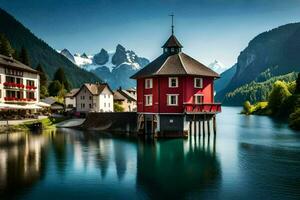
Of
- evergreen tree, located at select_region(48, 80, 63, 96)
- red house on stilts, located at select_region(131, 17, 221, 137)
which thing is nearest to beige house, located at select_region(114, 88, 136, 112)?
evergreen tree, located at select_region(48, 80, 63, 96)

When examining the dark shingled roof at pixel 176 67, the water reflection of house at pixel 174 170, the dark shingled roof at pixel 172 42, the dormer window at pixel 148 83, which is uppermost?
the dark shingled roof at pixel 172 42

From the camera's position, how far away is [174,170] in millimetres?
32688

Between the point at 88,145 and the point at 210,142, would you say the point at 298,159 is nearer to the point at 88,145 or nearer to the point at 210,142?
the point at 210,142

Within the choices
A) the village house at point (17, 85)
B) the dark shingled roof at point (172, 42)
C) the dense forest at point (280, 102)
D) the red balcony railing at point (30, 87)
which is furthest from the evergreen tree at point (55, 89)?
the dark shingled roof at point (172, 42)

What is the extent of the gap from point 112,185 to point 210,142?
29124mm

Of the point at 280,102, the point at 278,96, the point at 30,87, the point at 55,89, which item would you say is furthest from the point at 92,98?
the point at 280,102

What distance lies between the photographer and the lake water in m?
25.1

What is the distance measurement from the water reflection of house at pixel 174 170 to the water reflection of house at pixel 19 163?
911cm

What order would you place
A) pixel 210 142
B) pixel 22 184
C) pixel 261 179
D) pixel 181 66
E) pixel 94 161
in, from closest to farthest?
pixel 22 184 < pixel 261 179 < pixel 94 161 < pixel 210 142 < pixel 181 66

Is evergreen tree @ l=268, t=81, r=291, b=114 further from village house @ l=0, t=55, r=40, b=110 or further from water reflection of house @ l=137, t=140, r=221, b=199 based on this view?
water reflection of house @ l=137, t=140, r=221, b=199

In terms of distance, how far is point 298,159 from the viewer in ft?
125

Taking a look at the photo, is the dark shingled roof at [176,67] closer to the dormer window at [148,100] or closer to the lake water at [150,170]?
the dormer window at [148,100]

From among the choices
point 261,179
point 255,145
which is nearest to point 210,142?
point 255,145

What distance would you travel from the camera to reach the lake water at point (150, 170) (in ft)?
82.3
